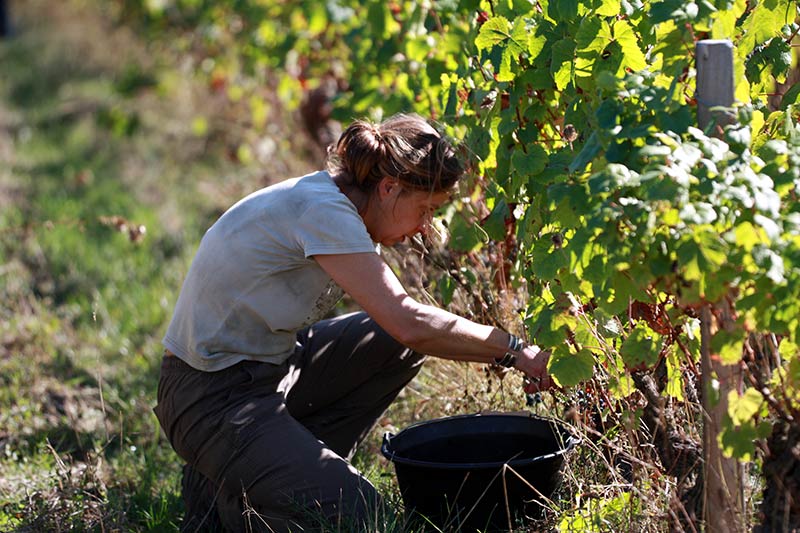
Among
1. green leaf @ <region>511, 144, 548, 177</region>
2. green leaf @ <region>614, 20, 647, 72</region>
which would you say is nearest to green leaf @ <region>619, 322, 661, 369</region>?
green leaf @ <region>511, 144, 548, 177</region>

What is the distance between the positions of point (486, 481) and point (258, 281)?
0.85m

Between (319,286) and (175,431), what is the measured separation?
0.61 m

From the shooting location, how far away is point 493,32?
2.88m

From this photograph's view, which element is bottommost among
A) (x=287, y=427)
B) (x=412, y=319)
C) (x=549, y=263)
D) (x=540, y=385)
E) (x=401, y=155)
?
(x=287, y=427)

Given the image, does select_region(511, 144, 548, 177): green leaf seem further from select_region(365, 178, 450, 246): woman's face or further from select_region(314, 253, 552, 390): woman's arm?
select_region(314, 253, 552, 390): woman's arm

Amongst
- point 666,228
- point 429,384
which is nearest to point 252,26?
point 429,384

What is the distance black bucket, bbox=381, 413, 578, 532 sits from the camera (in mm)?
2799

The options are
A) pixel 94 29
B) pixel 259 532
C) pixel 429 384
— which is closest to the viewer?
pixel 259 532

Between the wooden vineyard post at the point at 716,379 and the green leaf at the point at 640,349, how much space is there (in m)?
0.11

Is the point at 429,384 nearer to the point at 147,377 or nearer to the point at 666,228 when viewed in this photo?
the point at 147,377

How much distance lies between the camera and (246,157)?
761 cm

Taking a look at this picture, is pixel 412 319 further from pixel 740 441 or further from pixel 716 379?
pixel 740 441

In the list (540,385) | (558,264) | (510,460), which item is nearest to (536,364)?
(540,385)

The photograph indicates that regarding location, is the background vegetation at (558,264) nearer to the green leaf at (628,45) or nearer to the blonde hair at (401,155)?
the green leaf at (628,45)
